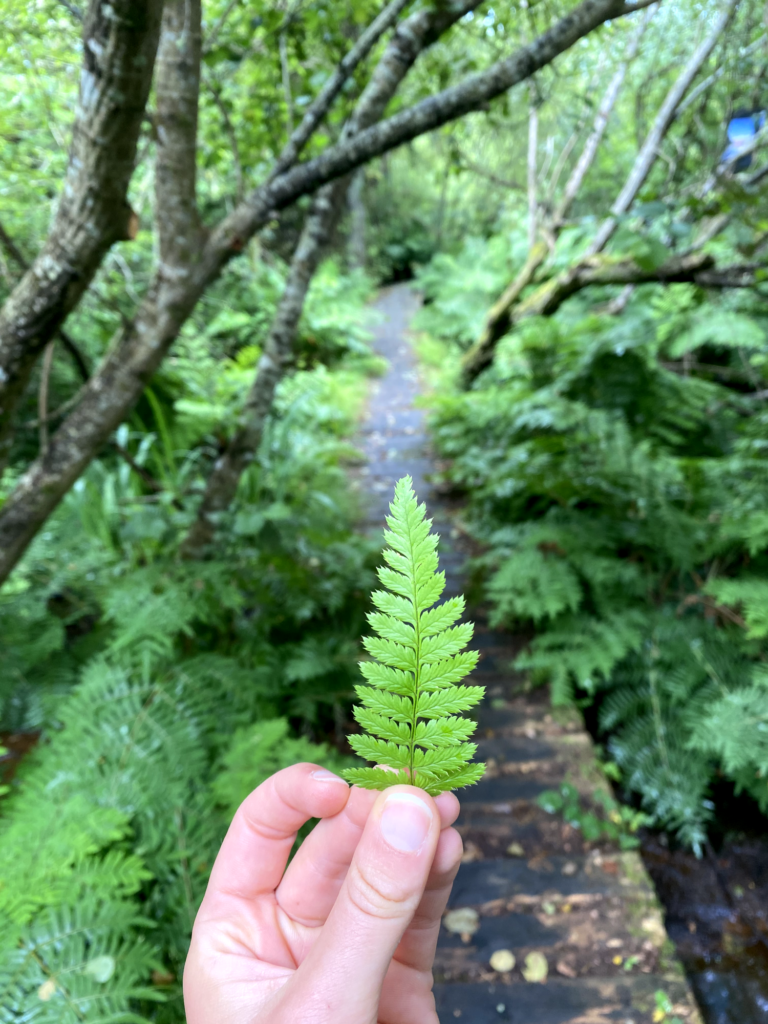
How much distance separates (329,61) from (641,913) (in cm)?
464

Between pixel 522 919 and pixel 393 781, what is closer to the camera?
pixel 393 781

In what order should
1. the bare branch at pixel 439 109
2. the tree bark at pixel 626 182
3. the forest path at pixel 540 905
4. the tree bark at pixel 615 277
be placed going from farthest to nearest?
the tree bark at pixel 626 182
the tree bark at pixel 615 277
the forest path at pixel 540 905
the bare branch at pixel 439 109

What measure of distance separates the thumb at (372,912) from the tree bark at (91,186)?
1639mm

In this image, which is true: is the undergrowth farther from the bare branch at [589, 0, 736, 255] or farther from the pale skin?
the bare branch at [589, 0, 736, 255]

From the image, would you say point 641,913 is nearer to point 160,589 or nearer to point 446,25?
point 160,589

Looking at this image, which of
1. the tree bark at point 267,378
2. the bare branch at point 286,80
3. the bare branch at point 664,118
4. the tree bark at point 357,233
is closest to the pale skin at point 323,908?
the tree bark at point 267,378

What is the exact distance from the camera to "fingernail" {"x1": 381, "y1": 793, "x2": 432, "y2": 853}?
0.73 metres

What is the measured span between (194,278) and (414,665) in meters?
1.80

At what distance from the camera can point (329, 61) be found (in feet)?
9.20

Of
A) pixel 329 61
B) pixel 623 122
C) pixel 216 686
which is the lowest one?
pixel 216 686

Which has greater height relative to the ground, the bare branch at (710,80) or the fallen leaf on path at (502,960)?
the bare branch at (710,80)

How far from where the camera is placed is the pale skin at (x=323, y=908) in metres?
0.72

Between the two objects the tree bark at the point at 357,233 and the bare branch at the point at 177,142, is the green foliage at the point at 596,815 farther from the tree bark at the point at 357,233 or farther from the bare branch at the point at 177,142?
the tree bark at the point at 357,233

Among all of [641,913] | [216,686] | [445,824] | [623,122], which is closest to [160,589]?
[216,686]
